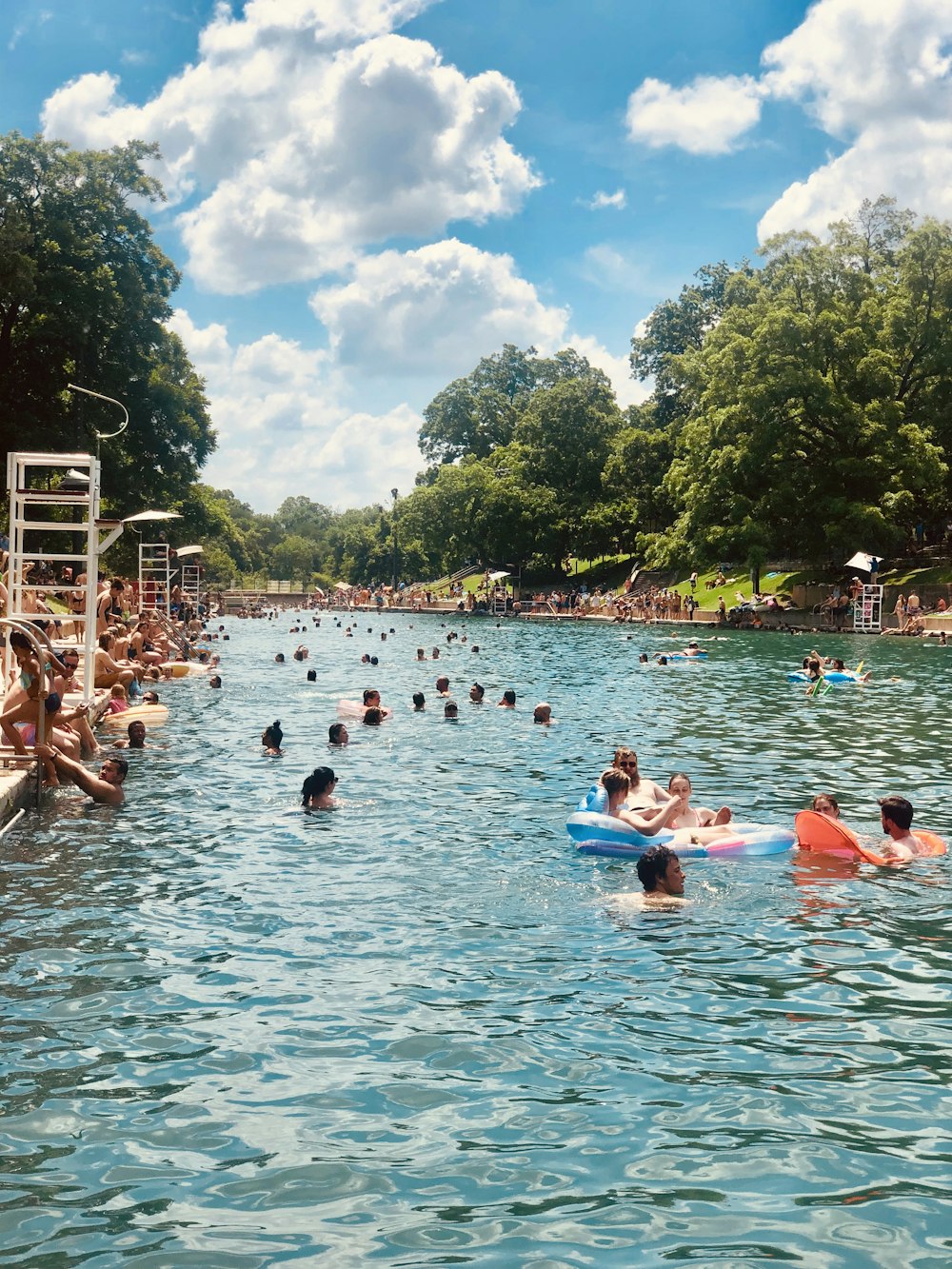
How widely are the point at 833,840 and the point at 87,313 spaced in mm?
43140

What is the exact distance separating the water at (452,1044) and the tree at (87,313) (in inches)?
1474

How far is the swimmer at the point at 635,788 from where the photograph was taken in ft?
42.7

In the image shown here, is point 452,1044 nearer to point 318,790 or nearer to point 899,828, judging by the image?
point 899,828

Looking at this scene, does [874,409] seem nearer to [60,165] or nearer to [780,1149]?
[60,165]

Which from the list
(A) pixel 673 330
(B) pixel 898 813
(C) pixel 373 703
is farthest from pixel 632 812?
(A) pixel 673 330

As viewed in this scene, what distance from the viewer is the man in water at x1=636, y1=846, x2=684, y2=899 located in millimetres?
10180

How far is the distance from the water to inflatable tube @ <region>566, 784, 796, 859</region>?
13.7 inches

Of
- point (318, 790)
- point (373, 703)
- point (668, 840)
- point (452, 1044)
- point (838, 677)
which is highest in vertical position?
point (838, 677)

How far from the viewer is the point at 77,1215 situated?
16.9 feet

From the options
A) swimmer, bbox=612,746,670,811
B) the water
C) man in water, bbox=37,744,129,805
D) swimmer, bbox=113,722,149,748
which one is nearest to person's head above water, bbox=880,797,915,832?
the water

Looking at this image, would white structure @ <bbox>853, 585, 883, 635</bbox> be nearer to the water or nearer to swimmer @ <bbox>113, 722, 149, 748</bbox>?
the water

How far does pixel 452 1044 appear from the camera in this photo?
7.08 metres

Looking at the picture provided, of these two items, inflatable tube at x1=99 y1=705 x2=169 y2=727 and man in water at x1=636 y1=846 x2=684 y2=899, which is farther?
inflatable tube at x1=99 y1=705 x2=169 y2=727

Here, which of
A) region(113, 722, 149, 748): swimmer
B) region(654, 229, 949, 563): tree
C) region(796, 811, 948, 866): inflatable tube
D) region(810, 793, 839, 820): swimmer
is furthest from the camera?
region(654, 229, 949, 563): tree
